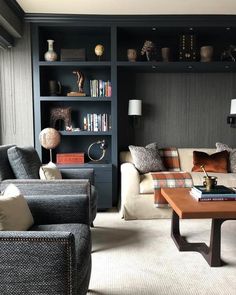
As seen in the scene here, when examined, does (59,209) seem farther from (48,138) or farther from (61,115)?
(61,115)

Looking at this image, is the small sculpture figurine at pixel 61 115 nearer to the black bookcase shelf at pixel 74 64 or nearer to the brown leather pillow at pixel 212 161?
the black bookcase shelf at pixel 74 64

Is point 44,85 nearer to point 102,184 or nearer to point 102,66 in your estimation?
point 102,66

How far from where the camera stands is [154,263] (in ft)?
7.75

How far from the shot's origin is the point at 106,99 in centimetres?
381

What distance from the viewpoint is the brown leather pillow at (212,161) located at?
12.4 ft

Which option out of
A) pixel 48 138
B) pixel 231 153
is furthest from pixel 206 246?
pixel 48 138

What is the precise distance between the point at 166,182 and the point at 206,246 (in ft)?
3.00

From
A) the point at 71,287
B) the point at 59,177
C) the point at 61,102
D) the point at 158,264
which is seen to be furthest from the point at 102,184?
the point at 71,287

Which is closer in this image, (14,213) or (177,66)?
(14,213)

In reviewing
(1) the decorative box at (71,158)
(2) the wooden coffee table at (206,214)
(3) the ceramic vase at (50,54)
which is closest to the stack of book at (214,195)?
(2) the wooden coffee table at (206,214)

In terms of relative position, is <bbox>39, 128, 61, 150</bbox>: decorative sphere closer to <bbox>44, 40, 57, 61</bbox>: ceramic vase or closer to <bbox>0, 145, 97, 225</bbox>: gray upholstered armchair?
<bbox>0, 145, 97, 225</bbox>: gray upholstered armchair

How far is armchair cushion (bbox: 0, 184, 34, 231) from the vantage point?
1671 mm

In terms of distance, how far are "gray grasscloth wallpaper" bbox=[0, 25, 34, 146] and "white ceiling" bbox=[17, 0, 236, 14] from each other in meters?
0.43

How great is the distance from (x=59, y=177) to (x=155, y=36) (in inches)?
99.9
